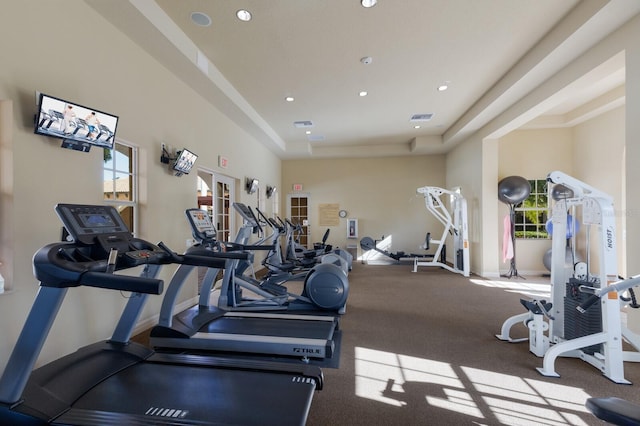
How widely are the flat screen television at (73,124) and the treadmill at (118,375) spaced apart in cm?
97

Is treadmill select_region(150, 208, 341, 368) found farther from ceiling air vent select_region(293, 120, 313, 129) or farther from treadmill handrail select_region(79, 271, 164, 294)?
ceiling air vent select_region(293, 120, 313, 129)

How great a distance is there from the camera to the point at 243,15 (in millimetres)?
3182

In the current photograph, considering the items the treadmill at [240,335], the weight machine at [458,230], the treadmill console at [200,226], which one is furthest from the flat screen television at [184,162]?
the weight machine at [458,230]

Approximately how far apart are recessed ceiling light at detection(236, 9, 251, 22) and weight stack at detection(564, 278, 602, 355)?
4.23m

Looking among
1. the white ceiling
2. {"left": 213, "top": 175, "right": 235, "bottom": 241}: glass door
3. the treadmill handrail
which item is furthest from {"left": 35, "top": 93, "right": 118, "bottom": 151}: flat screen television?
{"left": 213, "top": 175, "right": 235, "bottom": 241}: glass door

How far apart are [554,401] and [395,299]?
2.65 metres

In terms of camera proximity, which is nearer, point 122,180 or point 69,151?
point 69,151

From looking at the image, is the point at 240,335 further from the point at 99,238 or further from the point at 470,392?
the point at 470,392

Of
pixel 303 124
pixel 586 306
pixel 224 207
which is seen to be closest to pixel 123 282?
pixel 586 306

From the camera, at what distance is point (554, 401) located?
2.15 meters

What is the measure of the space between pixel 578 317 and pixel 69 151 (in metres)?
4.79

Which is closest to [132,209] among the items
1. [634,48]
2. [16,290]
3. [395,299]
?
[16,290]

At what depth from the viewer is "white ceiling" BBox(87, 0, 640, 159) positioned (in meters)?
3.06

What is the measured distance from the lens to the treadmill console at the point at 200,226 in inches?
128
